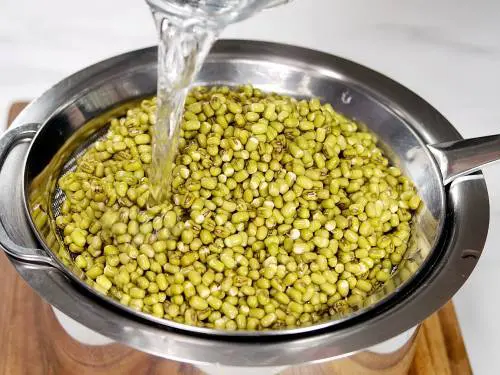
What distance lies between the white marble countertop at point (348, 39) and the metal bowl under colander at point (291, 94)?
1.57ft

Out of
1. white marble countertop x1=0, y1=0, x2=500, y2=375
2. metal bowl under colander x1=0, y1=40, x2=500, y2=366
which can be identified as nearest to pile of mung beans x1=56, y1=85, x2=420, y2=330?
metal bowl under colander x1=0, y1=40, x2=500, y2=366

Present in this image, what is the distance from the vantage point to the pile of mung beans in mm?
992

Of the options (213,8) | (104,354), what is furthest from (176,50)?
(104,354)

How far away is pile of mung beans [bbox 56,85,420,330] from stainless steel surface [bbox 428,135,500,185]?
79 mm

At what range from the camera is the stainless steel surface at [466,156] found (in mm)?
1070

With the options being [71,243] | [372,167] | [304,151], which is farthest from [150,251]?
[372,167]

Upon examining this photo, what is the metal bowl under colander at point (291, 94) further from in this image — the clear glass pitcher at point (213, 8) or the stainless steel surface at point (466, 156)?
the clear glass pitcher at point (213, 8)

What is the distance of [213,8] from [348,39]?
1.12 meters

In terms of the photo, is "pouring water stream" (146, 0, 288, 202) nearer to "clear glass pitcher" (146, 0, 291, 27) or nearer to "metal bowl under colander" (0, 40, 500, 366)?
"clear glass pitcher" (146, 0, 291, 27)

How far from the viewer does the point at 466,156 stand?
1.08 m

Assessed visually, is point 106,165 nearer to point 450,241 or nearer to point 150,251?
point 150,251

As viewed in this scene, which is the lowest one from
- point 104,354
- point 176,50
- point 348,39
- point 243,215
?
point 104,354

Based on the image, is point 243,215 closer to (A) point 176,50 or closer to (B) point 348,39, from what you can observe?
(A) point 176,50

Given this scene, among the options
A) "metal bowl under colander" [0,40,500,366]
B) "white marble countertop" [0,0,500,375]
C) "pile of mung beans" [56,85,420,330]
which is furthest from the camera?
"white marble countertop" [0,0,500,375]
